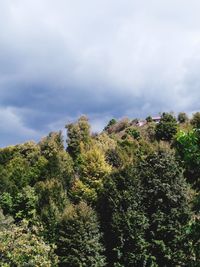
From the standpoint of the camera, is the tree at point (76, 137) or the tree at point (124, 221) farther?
the tree at point (76, 137)

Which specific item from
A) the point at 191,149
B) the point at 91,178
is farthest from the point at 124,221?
the point at 191,149

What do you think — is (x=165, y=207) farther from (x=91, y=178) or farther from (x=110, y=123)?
(x=110, y=123)

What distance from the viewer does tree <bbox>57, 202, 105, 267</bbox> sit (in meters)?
45.5

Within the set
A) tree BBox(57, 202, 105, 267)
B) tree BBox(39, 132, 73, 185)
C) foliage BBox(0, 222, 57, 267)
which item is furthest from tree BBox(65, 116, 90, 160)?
foliage BBox(0, 222, 57, 267)

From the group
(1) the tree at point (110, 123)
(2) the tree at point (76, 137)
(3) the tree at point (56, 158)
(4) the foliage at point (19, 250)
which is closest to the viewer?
(4) the foliage at point (19, 250)

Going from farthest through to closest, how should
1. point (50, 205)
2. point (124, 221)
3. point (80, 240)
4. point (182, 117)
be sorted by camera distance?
point (182, 117) → point (50, 205) → point (124, 221) → point (80, 240)

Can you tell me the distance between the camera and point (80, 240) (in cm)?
4612

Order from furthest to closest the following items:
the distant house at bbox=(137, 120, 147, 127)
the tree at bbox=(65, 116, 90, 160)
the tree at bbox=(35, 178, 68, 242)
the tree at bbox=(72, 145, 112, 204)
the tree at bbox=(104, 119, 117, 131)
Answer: the tree at bbox=(104, 119, 117, 131), the distant house at bbox=(137, 120, 147, 127), the tree at bbox=(65, 116, 90, 160), the tree at bbox=(72, 145, 112, 204), the tree at bbox=(35, 178, 68, 242)

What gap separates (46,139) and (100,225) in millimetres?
58350

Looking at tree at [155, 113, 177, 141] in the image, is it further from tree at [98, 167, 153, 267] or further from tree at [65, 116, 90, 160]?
tree at [98, 167, 153, 267]

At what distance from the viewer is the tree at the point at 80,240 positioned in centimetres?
4550

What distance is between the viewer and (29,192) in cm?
7262

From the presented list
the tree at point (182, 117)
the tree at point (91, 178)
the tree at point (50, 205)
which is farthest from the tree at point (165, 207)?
the tree at point (182, 117)

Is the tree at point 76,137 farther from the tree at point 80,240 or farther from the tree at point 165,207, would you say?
the tree at point 80,240
